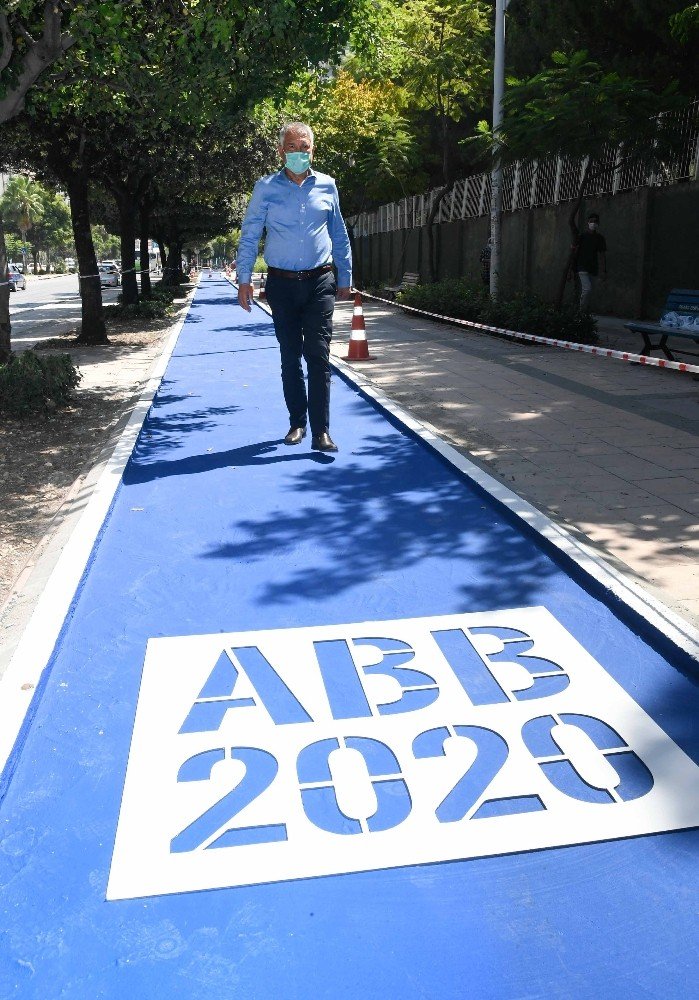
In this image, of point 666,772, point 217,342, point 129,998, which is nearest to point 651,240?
point 217,342

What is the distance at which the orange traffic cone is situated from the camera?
46.0ft

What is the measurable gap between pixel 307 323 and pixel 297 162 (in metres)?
1.17

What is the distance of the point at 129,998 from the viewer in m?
2.30

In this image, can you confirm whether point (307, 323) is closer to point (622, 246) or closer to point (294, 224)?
point (294, 224)

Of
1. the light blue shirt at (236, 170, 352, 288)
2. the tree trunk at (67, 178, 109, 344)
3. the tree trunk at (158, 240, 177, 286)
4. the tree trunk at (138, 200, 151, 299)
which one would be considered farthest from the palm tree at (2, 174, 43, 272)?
the light blue shirt at (236, 170, 352, 288)

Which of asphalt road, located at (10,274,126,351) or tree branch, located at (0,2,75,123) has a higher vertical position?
tree branch, located at (0,2,75,123)

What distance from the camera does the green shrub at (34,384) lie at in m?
9.36

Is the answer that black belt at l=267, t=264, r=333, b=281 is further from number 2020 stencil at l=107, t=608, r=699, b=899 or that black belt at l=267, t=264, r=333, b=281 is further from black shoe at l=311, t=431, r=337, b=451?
number 2020 stencil at l=107, t=608, r=699, b=899

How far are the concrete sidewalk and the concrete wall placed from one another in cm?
394

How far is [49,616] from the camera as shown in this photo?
4379 millimetres

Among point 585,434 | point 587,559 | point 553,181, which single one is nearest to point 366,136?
point 553,181

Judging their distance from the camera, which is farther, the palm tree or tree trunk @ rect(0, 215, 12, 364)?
the palm tree

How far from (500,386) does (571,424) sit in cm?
255

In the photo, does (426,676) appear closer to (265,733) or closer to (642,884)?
(265,733)
